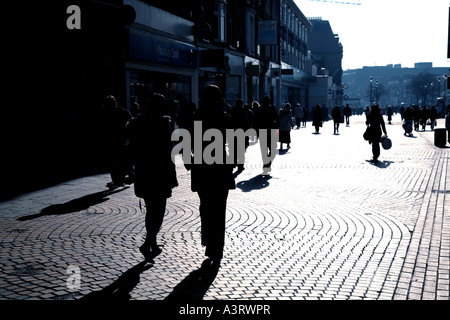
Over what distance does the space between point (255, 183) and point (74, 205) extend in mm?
3979

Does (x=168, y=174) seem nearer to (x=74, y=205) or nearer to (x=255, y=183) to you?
(x=74, y=205)

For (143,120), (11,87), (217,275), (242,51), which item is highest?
(242,51)

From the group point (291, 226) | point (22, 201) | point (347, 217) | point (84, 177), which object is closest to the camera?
point (291, 226)

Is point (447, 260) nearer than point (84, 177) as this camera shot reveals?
Yes

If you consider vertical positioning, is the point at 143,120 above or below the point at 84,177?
above

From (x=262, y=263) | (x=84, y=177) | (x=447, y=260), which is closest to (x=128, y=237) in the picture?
(x=262, y=263)

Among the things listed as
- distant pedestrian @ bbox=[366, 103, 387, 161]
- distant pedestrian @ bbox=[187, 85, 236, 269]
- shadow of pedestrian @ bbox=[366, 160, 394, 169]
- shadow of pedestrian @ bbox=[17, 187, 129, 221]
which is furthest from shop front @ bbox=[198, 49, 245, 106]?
distant pedestrian @ bbox=[187, 85, 236, 269]

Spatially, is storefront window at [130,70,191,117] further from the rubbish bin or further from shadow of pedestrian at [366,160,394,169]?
the rubbish bin

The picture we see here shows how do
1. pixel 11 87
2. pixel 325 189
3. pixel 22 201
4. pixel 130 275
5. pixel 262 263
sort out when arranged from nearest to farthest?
pixel 130 275 → pixel 262 263 → pixel 22 201 → pixel 325 189 → pixel 11 87

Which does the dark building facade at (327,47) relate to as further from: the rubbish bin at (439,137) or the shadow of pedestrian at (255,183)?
the rubbish bin at (439,137)

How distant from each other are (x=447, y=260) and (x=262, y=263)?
1.94 metres

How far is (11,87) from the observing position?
12.7 meters

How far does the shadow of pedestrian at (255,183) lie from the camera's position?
34.4 ft
